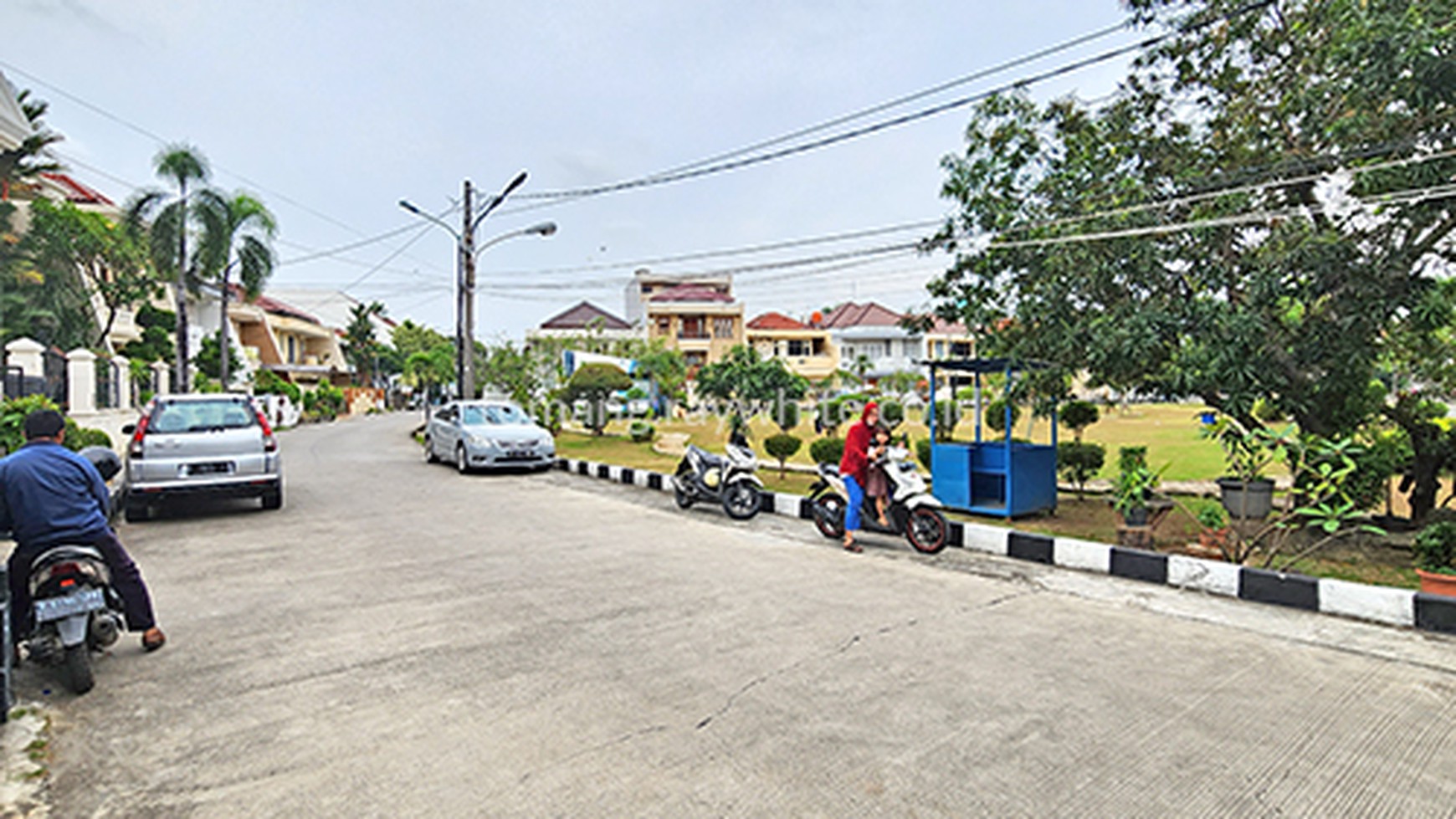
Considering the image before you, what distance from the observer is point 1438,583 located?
5852 mm

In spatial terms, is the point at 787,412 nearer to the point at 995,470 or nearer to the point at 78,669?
the point at 995,470

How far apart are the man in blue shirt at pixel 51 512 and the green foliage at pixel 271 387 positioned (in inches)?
1387

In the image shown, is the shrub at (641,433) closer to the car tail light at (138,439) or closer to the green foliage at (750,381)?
the green foliage at (750,381)

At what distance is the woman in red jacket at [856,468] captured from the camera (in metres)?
8.02

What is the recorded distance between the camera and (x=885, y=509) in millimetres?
8117

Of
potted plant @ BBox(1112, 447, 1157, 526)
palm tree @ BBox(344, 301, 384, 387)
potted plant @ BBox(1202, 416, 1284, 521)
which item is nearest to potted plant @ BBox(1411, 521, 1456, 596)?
potted plant @ BBox(1202, 416, 1284, 521)

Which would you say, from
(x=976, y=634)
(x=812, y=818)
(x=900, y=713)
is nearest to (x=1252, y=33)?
(x=976, y=634)

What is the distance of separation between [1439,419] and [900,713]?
34.6 ft

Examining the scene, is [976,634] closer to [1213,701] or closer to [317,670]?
[1213,701]

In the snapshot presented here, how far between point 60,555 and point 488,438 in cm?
1079

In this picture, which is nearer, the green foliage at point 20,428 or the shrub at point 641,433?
the green foliage at point 20,428

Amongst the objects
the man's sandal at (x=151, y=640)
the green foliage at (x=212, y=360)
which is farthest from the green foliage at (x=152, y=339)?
the man's sandal at (x=151, y=640)

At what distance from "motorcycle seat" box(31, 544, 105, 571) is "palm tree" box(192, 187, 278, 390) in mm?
26734

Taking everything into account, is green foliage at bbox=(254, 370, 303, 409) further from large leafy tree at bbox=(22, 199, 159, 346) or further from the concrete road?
the concrete road
